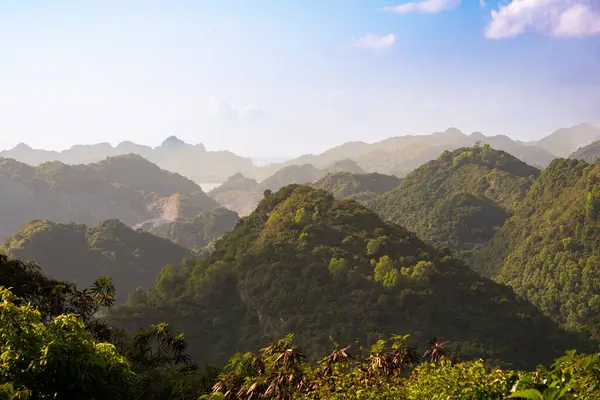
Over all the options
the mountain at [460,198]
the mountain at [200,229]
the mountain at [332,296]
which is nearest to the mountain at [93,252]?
the mountain at [200,229]

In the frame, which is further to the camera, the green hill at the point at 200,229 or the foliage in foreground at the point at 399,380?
the green hill at the point at 200,229

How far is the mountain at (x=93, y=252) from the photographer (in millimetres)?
113125

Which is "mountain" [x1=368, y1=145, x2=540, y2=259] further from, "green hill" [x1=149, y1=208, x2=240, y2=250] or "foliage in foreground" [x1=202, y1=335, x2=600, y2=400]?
"foliage in foreground" [x1=202, y1=335, x2=600, y2=400]

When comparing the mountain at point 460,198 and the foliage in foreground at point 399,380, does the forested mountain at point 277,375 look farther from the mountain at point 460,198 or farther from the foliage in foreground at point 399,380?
the mountain at point 460,198

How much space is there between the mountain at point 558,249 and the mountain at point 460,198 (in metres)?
9.37

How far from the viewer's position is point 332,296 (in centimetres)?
5753

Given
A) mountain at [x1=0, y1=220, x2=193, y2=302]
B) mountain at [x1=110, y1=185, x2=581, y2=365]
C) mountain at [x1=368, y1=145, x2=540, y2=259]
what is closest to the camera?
mountain at [x1=110, y1=185, x2=581, y2=365]

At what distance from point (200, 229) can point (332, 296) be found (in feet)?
451

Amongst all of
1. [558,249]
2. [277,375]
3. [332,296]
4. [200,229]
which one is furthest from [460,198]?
[277,375]

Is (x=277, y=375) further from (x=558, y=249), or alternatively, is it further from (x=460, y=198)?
(x=460, y=198)

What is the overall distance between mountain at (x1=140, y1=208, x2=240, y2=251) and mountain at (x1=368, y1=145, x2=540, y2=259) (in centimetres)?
6545

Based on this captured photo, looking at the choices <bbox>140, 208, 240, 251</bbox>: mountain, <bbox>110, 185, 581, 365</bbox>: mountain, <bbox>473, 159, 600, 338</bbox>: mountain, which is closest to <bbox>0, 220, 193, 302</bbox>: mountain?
<bbox>140, 208, 240, 251</bbox>: mountain

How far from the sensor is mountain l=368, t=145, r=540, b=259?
116875 millimetres

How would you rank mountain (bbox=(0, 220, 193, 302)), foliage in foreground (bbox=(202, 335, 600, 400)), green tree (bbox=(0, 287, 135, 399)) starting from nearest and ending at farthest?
foliage in foreground (bbox=(202, 335, 600, 400))
green tree (bbox=(0, 287, 135, 399))
mountain (bbox=(0, 220, 193, 302))
